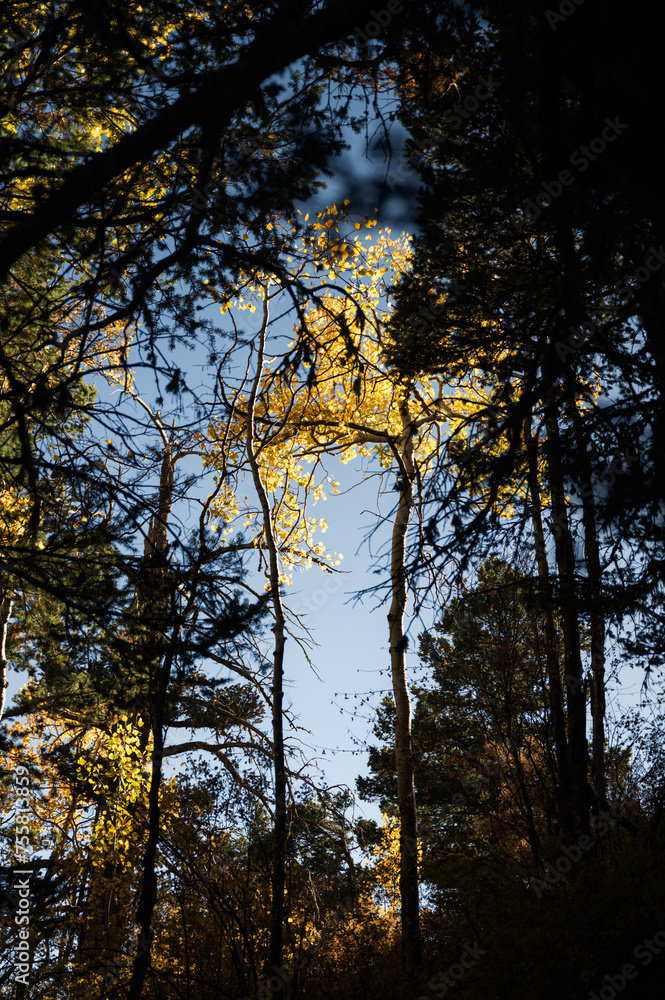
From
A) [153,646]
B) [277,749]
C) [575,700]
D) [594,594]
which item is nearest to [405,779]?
[277,749]

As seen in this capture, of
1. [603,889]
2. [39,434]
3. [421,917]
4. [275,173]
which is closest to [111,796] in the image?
[421,917]

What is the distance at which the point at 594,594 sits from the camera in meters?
5.32

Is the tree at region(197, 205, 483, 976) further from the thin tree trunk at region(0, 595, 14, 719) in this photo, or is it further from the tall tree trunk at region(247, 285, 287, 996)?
the thin tree trunk at region(0, 595, 14, 719)

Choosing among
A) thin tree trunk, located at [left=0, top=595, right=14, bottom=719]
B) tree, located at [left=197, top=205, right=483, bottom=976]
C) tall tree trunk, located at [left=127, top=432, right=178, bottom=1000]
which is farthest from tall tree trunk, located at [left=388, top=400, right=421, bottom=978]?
thin tree trunk, located at [left=0, top=595, right=14, bottom=719]

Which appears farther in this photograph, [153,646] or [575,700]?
[575,700]

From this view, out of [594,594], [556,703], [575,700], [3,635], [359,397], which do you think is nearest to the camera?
[359,397]

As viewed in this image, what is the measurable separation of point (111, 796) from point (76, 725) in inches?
115

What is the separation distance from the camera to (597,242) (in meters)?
3.10

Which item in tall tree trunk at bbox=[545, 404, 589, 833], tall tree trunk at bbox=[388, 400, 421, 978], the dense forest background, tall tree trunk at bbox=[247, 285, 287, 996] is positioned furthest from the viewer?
tall tree trunk at bbox=[388, 400, 421, 978]

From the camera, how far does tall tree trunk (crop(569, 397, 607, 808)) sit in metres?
4.04

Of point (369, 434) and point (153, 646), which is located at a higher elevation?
point (369, 434)

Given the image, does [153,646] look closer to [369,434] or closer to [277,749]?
[277,749]

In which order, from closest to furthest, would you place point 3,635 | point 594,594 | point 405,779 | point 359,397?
point 359,397
point 594,594
point 405,779
point 3,635

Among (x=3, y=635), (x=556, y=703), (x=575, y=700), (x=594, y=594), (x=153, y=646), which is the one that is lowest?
(x=153, y=646)
